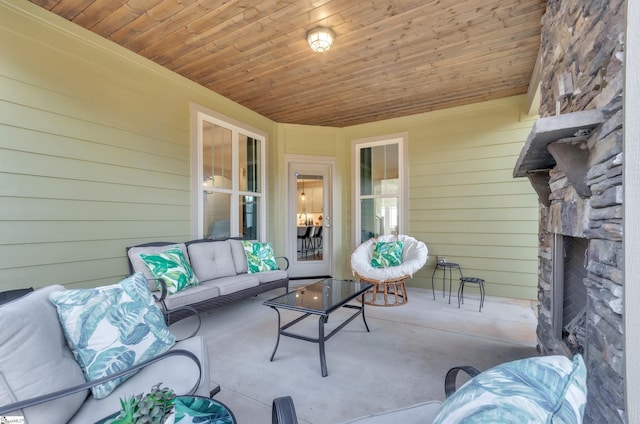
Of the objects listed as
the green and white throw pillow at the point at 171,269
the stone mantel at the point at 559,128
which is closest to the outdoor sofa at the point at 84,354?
the green and white throw pillow at the point at 171,269

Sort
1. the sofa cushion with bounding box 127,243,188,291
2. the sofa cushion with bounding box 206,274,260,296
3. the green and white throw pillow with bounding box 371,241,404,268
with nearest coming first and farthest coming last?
the sofa cushion with bounding box 127,243,188,291 < the sofa cushion with bounding box 206,274,260,296 < the green and white throw pillow with bounding box 371,241,404,268

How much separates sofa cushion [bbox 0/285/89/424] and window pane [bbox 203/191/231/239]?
286 cm

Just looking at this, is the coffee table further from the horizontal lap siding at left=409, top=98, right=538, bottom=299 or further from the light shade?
the light shade

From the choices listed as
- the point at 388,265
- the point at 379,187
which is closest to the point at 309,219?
the point at 379,187

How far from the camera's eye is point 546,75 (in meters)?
2.24

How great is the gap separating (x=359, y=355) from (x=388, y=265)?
1997 millimetres

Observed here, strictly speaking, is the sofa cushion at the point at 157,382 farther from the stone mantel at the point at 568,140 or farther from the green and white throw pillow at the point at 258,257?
the green and white throw pillow at the point at 258,257

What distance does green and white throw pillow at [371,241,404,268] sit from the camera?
14.3 ft

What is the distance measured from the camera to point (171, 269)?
2951mm

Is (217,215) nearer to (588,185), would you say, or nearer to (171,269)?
(171,269)

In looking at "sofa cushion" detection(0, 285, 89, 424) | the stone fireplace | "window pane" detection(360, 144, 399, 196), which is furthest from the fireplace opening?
"window pane" detection(360, 144, 399, 196)

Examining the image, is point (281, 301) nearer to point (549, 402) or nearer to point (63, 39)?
point (549, 402)

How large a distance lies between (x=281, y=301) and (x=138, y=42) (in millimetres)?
2980

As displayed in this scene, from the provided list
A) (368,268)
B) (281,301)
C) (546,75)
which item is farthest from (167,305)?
(546,75)
